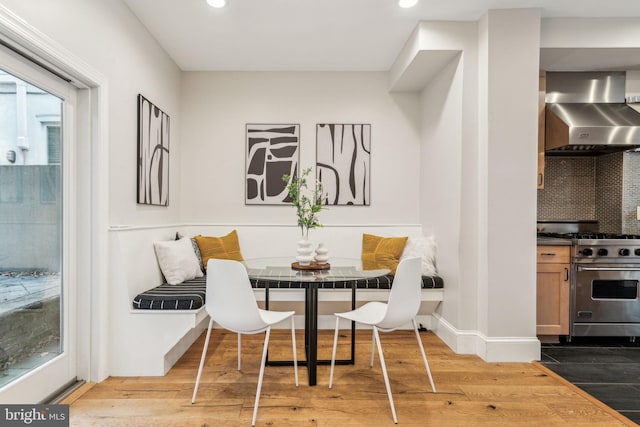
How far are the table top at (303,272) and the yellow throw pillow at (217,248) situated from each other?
843 mm

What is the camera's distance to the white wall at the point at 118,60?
1.87m

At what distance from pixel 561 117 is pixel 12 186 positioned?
3996mm

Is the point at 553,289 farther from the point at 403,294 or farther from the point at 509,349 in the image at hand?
the point at 403,294

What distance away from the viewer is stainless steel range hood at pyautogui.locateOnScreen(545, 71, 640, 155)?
2.96m

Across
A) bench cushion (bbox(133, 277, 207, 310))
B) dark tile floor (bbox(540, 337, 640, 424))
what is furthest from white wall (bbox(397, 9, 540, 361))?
bench cushion (bbox(133, 277, 207, 310))

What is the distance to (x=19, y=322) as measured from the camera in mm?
1792

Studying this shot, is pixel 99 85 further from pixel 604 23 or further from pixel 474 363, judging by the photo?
pixel 604 23

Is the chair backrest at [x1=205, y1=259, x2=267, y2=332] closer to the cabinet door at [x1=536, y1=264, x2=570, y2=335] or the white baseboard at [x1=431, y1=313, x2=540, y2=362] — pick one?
the white baseboard at [x1=431, y1=313, x2=540, y2=362]

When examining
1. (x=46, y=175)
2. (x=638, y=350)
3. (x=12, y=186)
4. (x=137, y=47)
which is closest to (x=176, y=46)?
(x=137, y=47)

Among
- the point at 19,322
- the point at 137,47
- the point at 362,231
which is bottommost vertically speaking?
the point at 19,322

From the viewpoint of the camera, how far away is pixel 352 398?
208 cm

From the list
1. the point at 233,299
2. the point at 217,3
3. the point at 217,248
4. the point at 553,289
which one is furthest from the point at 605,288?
the point at 217,3

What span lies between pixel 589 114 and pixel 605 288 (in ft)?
5.04

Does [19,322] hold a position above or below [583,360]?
above
